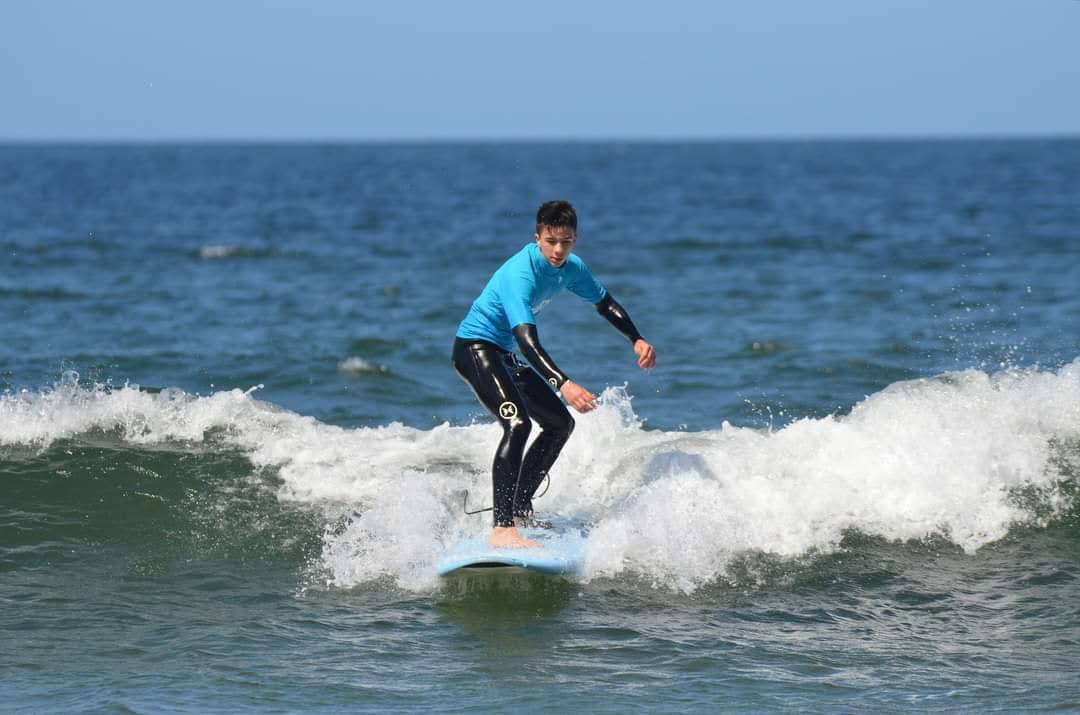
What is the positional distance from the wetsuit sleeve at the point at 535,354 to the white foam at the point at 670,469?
136cm

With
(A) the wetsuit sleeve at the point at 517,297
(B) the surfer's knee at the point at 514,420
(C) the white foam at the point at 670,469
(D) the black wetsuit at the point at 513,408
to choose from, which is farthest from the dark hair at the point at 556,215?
(C) the white foam at the point at 670,469

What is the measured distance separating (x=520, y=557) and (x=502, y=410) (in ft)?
2.77

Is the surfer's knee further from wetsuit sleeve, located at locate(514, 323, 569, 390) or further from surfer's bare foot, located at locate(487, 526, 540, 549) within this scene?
surfer's bare foot, located at locate(487, 526, 540, 549)

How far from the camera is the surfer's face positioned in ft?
22.8

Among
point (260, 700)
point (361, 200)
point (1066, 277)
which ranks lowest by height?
point (260, 700)

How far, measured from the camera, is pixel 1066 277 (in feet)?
69.6

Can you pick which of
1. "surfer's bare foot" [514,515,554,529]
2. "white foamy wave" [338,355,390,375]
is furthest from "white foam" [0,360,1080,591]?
"white foamy wave" [338,355,390,375]

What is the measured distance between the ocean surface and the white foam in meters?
0.03

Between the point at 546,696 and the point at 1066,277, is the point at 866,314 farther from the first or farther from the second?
the point at 546,696

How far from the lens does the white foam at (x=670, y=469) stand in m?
7.93

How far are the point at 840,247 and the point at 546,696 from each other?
879 inches

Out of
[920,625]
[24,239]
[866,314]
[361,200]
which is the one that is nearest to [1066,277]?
[866,314]

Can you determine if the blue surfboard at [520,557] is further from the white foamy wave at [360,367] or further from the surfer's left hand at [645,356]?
the white foamy wave at [360,367]

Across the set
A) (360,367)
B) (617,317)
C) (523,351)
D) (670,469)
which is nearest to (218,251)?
(360,367)
